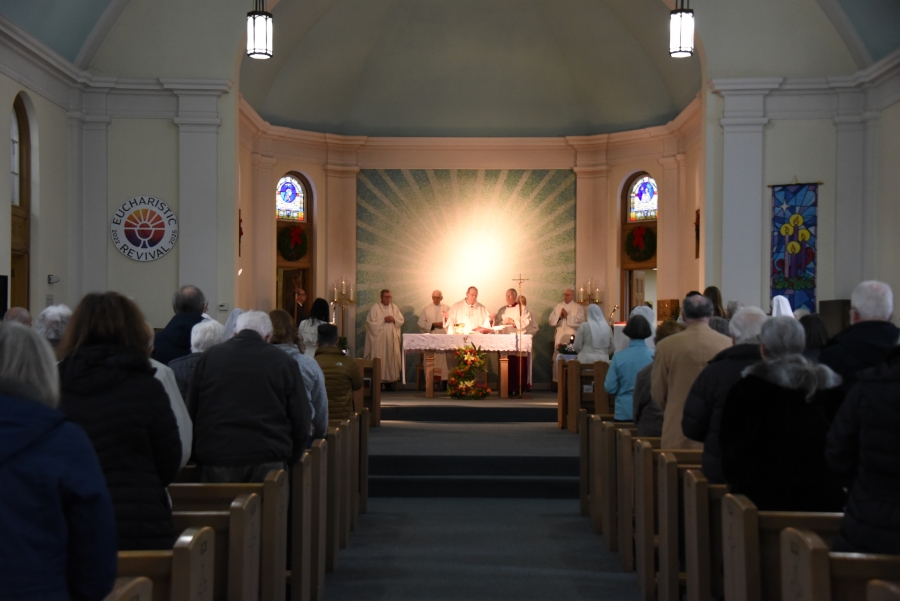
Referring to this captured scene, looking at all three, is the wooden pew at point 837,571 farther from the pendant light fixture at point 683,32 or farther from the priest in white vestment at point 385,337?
the priest in white vestment at point 385,337

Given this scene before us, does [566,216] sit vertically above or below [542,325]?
above

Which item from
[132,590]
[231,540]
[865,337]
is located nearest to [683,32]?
[865,337]

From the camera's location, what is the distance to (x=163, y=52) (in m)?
11.5

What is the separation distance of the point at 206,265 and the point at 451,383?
4071 mm

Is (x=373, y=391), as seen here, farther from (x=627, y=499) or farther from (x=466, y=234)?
(x=627, y=499)

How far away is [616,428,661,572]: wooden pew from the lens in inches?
236

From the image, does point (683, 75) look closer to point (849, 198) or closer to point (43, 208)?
point (849, 198)

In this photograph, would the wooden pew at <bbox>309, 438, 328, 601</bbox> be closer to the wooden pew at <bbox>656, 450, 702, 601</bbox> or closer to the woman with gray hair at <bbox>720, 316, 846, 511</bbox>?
the wooden pew at <bbox>656, 450, 702, 601</bbox>

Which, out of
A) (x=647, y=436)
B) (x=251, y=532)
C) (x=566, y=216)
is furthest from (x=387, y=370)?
(x=251, y=532)

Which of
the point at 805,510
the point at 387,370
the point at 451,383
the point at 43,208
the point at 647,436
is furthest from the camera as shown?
the point at 387,370

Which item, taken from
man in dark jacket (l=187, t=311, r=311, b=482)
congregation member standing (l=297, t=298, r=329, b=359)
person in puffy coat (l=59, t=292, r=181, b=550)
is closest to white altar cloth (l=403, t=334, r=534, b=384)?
congregation member standing (l=297, t=298, r=329, b=359)

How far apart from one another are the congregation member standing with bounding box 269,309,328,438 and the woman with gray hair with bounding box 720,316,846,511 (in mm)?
2491

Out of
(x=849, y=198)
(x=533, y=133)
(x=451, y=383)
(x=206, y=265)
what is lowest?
(x=451, y=383)

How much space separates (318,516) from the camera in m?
5.54
